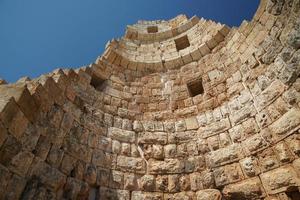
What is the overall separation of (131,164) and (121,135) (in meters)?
0.78

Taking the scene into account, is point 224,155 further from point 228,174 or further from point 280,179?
point 280,179

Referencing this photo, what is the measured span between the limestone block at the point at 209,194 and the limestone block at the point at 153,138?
4.71 feet

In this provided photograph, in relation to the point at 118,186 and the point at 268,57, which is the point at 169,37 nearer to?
the point at 268,57

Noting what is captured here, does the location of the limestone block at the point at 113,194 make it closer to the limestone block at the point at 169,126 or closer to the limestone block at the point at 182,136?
the limestone block at the point at 182,136

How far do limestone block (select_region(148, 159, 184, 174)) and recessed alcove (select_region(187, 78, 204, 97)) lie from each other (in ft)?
7.39

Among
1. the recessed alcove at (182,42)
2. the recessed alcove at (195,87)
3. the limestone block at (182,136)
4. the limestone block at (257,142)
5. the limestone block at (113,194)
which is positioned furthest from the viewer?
the recessed alcove at (182,42)

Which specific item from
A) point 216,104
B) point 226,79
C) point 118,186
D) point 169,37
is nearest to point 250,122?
point 216,104

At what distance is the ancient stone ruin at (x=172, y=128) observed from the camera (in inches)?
157

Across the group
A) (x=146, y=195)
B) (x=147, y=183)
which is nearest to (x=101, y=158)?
(x=147, y=183)

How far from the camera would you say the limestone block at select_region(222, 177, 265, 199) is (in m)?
4.05

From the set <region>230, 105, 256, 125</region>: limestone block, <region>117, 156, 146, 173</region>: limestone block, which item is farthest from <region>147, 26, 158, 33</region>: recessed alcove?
<region>117, 156, 146, 173</region>: limestone block

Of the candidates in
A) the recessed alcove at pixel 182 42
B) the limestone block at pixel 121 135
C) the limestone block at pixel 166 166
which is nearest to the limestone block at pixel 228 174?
the limestone block at pixel 166 166

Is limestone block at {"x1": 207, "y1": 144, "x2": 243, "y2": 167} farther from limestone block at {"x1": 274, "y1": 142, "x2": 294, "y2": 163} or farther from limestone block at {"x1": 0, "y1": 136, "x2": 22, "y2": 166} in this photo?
limestone block at {"x1": 0, "y1": 136, "x2": 22, "y2": 166}

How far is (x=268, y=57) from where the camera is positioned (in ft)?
16.9
